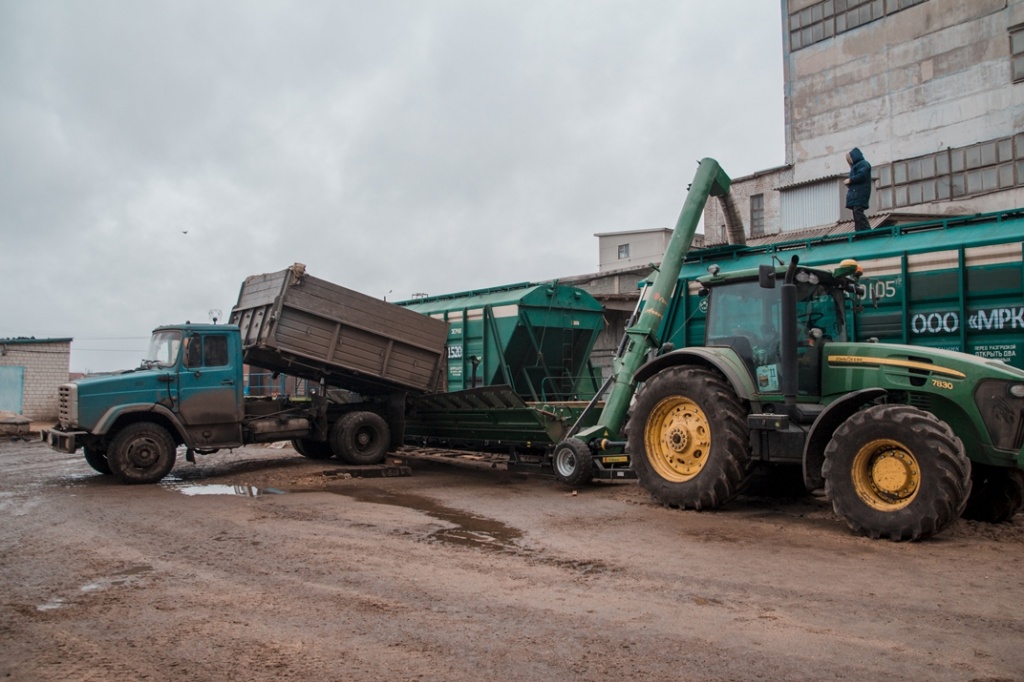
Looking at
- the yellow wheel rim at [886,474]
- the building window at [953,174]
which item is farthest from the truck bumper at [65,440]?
the building window at [953,174]

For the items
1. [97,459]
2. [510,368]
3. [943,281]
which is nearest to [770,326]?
[943,281]

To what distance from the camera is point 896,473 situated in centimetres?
682

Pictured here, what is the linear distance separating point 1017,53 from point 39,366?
106ft

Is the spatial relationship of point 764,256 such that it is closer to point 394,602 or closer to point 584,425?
point 584,425

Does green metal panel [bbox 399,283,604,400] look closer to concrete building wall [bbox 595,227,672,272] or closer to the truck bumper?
the truck bumper

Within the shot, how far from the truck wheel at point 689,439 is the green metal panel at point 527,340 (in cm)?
428

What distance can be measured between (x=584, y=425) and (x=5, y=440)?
15.4 meters

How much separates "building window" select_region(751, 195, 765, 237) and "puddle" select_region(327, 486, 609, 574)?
78.5 feet

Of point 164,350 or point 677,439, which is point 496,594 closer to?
point 677,439

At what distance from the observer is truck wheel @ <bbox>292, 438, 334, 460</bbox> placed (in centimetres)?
1419

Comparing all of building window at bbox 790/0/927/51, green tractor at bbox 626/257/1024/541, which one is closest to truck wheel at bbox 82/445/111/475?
green tractor at bbox 626/257/1024/541

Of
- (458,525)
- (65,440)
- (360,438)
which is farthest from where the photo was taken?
(360,438)

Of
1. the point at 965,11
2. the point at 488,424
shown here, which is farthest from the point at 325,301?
the point at 965,11

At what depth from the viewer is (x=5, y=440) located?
62.4ft
